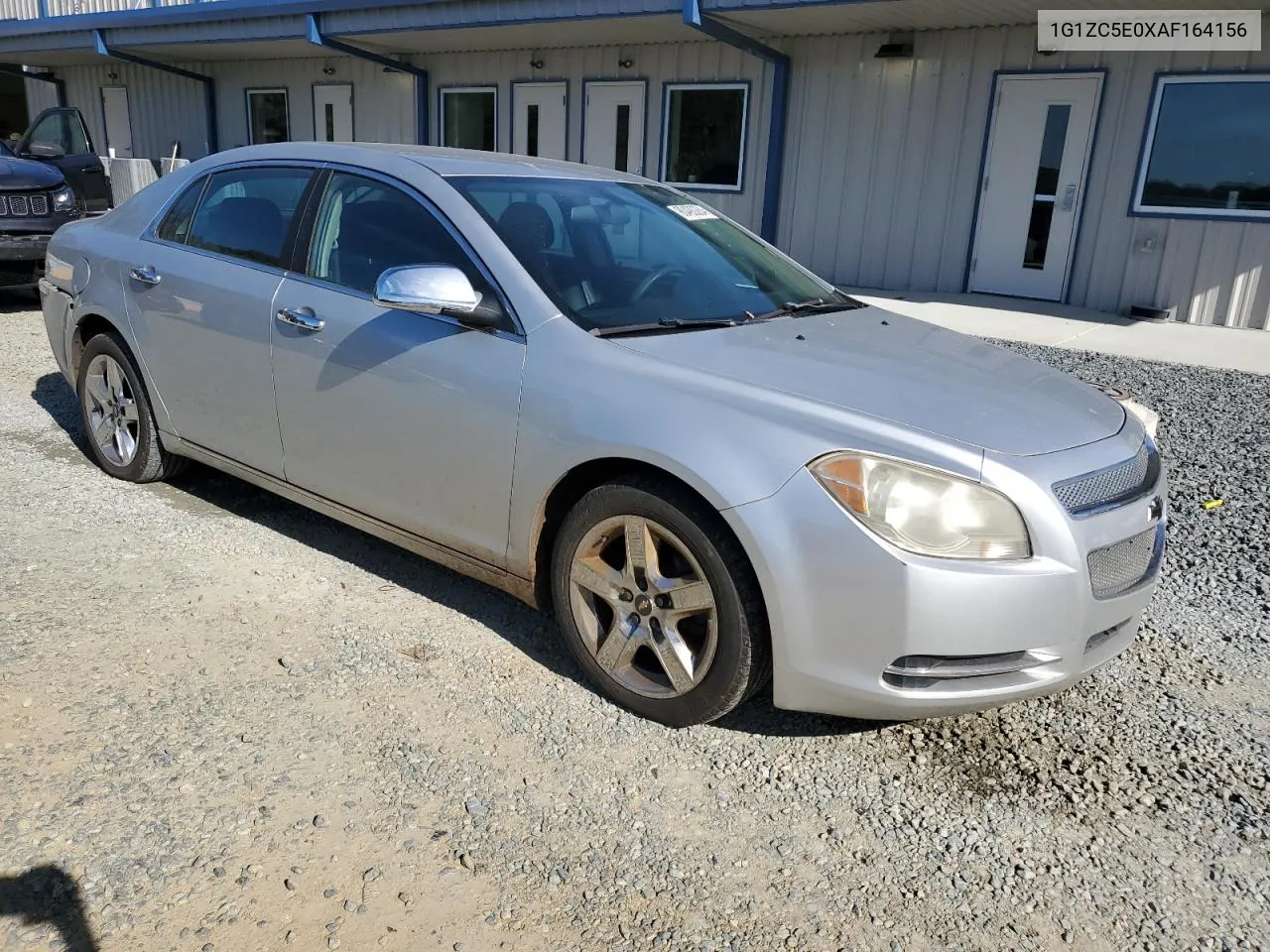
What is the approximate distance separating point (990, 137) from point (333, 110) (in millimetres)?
11241

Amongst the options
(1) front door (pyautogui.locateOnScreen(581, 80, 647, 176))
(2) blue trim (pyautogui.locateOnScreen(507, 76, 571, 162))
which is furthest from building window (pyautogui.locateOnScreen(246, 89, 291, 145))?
(1) front door (pyautogui.locateOnScreen(581, 80, 647, 176))

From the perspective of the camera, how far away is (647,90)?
13.3m

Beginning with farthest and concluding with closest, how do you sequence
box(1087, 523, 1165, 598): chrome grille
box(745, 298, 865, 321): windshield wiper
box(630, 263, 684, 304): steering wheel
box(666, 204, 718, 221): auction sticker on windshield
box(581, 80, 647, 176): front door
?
box(581, 80, 647, 176): front door < box(666, 204, 718, 221): auction sticker on windshield < box(745, 298, 865, 321): windshield wiper < box(630, 263, 684, 304): steering wheel < box(1087, 523, 1165, 598): chrome grille

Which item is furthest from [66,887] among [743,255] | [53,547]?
[743,255]

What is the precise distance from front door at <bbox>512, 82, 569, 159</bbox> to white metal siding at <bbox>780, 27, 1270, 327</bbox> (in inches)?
144

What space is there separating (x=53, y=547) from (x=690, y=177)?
10653 millimetres

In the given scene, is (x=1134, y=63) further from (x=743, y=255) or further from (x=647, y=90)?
(x=743, y=255)

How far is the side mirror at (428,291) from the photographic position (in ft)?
10.3

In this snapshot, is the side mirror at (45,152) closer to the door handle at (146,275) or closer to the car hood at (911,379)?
the door handle at (146,275)

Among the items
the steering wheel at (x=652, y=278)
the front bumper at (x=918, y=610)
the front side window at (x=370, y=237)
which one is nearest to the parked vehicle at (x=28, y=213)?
the front side window at (x=370, y=237)

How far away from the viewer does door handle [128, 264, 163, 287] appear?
437 cm

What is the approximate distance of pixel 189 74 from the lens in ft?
61.9

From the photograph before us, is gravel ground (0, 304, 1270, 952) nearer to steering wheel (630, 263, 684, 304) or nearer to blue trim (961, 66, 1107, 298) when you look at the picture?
steering wheel (630, 263, 684, 304)

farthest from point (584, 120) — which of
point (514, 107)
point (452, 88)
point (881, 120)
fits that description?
point (881, 120)
